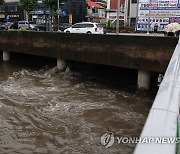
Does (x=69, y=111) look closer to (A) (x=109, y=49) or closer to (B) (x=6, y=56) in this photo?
(A) (x=109, y=49)

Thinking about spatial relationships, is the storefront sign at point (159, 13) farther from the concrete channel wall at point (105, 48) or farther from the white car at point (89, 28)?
the concrete channel wall at point (105, 48)

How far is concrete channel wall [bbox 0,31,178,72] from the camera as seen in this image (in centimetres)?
1132

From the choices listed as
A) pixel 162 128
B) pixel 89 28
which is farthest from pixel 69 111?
pixel 89 28

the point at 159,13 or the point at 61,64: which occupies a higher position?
the point at 159,13

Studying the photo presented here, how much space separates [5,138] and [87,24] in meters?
17.0

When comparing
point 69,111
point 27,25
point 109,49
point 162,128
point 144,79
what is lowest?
point 69,111

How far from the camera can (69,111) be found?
30.1ft

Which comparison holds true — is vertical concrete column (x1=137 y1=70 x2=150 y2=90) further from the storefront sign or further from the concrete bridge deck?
the storefront sign

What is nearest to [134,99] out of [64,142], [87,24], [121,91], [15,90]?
[121,91]

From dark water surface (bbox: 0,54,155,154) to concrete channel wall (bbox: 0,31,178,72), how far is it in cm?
133

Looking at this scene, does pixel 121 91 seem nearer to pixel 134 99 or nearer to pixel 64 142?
pixel 134 99

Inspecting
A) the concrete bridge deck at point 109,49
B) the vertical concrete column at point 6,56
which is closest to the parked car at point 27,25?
the vertical concrete column at point 6,56

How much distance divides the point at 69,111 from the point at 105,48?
17.2 feet

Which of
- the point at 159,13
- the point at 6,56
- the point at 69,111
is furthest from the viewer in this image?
the point at 159,13
